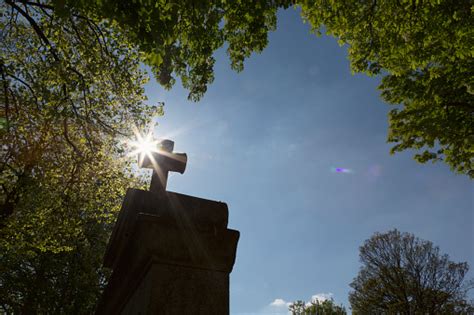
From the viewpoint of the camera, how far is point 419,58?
841 centimetres

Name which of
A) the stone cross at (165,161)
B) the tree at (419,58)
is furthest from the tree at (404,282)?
the stone cross at (165,161)

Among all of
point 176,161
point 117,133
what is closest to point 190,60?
point 176,161

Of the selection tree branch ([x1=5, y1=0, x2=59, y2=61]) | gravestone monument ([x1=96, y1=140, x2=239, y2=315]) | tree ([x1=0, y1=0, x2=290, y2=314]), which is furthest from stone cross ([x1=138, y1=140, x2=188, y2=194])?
tree branch ([x1=5, y1=0, x2=59, y2=61])

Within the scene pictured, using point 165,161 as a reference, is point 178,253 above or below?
below

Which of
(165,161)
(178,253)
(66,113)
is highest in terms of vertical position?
(66,113)

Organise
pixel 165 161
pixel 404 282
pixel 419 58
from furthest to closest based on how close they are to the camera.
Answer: pixel 404 282
pixel 419 58
pixel 165 161

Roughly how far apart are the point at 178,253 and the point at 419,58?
9.45m

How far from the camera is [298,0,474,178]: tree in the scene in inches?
301

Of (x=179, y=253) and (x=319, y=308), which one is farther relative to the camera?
(x=319, y=308)

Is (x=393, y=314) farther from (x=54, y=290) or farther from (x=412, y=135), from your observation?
(x=54, y=290)

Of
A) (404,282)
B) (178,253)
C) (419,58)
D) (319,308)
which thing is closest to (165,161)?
(178,253)

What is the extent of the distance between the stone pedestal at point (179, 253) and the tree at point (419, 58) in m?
7.24

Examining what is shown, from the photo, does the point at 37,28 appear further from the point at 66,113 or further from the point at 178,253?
the point at 178,253

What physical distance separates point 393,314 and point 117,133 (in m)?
22.7
